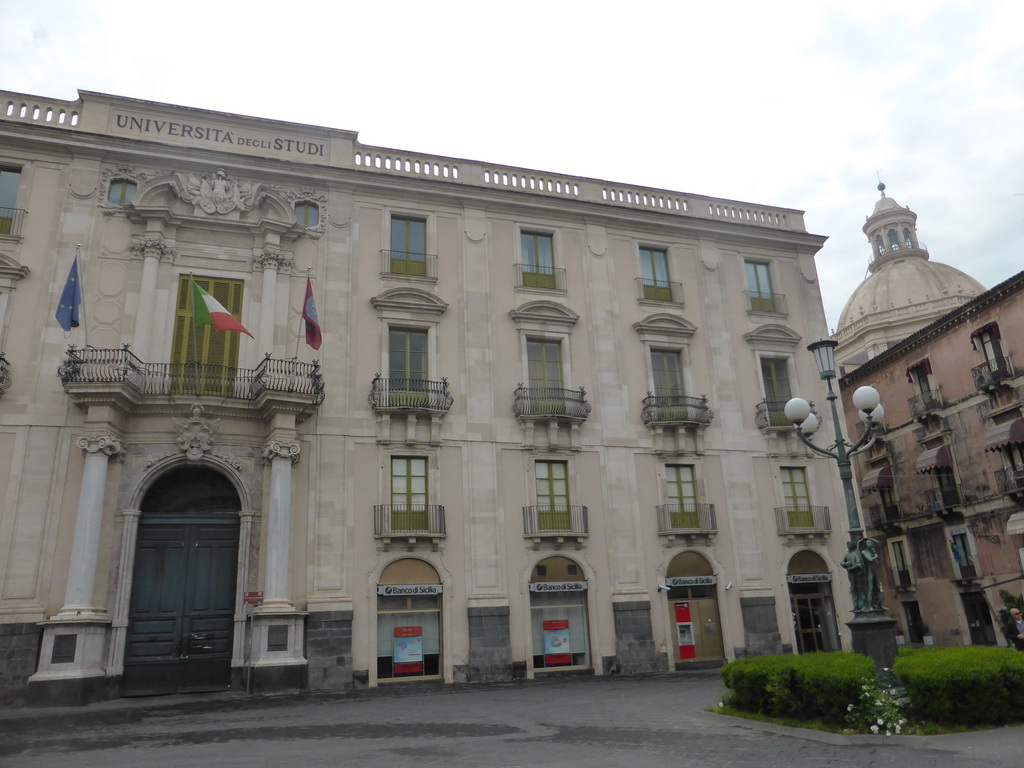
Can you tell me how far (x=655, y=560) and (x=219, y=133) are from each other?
20.0 meters

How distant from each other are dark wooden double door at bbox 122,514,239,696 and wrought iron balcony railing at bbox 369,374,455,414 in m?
5.50

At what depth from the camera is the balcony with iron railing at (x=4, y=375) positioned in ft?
68.2

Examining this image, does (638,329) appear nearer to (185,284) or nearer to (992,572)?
(185,284)

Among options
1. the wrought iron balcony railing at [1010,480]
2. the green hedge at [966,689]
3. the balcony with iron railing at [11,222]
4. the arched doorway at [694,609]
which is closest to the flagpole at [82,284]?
the balcony with iron railing at [11,222]

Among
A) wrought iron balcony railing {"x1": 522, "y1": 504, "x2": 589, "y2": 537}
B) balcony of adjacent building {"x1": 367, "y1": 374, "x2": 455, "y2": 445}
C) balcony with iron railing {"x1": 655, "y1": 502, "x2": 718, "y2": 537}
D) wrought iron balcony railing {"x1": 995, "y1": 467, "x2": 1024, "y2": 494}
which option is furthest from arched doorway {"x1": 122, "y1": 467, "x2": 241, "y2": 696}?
wrought iron balcony railing {"x1": 995, "y1": 467, "x2": 1024, "y2": 494}

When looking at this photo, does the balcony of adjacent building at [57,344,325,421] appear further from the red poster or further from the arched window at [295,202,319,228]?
the red poster

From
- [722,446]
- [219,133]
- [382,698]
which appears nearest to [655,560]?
[722,446]

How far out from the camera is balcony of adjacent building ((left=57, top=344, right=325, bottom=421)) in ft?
67.5

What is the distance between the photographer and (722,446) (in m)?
27.6

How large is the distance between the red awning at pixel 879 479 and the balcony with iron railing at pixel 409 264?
26.6 metres

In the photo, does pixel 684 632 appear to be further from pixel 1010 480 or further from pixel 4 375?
pixel 4 375

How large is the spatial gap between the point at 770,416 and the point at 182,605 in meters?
20.5

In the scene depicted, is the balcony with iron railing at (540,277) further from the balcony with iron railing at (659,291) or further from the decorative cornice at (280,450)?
the decorative cornice at (280,450)

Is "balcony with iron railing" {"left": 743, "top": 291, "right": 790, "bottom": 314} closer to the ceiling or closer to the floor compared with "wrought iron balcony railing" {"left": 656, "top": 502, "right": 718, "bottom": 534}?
closer to the ceiling
